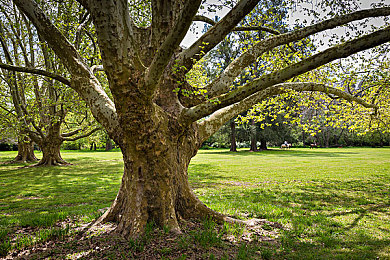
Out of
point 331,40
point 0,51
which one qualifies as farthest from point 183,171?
point 0,51

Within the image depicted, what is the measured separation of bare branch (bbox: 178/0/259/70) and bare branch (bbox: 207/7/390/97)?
898 mm

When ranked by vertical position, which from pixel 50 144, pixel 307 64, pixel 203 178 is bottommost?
pixel 203 178

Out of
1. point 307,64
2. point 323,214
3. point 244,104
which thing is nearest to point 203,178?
point 323,214

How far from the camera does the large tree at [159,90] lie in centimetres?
315

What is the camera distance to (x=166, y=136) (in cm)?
425

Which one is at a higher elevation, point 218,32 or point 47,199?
point 218,32

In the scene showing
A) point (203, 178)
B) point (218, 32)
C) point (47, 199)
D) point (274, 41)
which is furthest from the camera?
point (203, 178)

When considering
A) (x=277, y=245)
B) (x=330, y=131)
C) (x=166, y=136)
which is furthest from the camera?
(x=330, y=131)

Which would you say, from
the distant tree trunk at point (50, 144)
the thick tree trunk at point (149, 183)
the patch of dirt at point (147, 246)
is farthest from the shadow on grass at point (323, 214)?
the distant tree trunk at point (50, 144)

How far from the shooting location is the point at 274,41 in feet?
16.7

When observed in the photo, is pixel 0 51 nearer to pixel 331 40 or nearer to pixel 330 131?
pixel 331 40

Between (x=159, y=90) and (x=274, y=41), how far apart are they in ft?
9.14

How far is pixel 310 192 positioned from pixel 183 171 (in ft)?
20.4

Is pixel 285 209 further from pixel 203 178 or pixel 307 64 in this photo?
pixel 203 178
